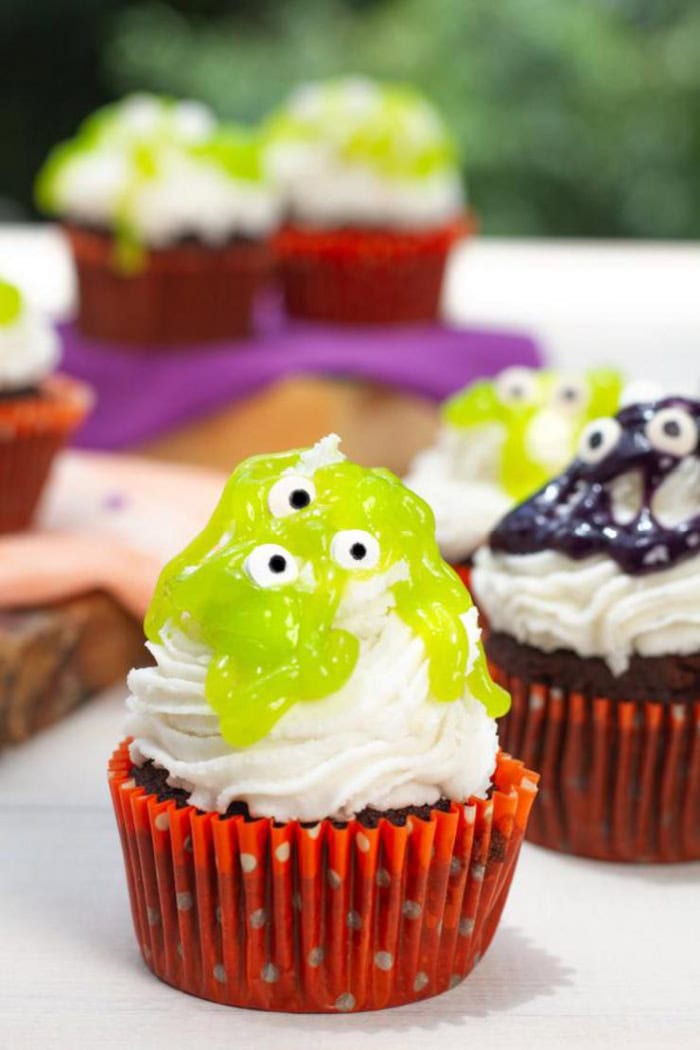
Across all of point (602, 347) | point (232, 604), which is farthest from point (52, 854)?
point (602, 347)

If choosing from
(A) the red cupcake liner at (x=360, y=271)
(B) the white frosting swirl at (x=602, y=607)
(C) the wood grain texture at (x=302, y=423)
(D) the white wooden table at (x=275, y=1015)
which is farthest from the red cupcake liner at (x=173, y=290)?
(B) the white frosting swirl at (x=602, y=607)

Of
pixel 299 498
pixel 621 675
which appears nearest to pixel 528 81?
pixel 621 675

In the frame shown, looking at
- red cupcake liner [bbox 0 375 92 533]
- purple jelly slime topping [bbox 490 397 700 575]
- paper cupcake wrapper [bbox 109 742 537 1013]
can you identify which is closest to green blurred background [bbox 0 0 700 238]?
red cupcake liner [bbox 0 375 92 533]

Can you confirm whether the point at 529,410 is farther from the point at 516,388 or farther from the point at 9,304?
the point at 9,304

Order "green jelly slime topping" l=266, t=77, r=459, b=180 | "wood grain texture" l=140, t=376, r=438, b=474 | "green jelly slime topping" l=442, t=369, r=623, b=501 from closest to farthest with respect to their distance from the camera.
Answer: "green jelly slime topping" l=442, t=369, r=623, b=501 < "wood grain texture" l=140, t=376, r=438, b=474 < "green jelly slime topping" l=266, t=77, r=459, b=180

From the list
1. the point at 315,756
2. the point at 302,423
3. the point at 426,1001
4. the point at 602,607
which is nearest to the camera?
the point at 315,756

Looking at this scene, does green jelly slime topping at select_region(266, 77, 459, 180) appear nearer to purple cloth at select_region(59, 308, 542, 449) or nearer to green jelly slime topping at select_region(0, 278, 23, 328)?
purple cloth at select_region(59, 308, 542, 449)

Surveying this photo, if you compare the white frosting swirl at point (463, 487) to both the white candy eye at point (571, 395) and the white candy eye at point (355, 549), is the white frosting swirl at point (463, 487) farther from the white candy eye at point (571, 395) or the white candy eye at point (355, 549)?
the white candy eye at point (355, 549)
